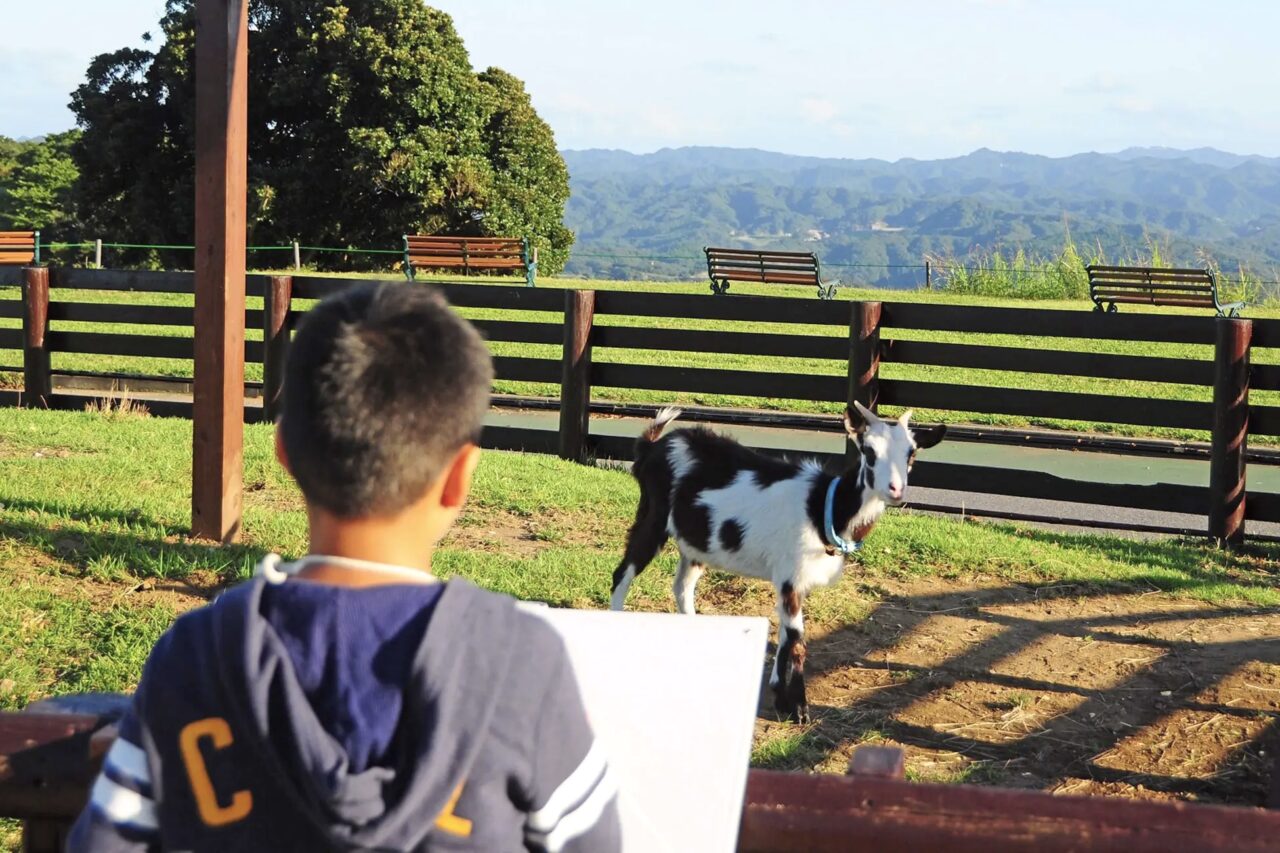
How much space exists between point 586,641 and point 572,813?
402 millimetres

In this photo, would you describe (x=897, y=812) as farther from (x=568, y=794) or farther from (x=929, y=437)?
(x=929, y=437)

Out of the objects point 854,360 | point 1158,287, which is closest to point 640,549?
point 854,360

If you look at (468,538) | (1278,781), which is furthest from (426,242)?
(1278,781)

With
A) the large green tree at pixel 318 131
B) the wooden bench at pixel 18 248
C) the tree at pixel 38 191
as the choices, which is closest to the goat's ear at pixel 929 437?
the wooden bench at pixel 18 248

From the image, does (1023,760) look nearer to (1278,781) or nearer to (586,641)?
(1278,781)

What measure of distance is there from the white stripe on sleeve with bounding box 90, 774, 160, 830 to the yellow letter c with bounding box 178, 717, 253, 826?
81mm

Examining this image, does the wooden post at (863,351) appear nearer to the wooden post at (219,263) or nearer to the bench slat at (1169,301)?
the wooden post at (219,263)

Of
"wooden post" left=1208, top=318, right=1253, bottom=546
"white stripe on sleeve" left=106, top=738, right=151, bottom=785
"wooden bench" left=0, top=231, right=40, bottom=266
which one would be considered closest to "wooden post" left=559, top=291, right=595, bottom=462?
"wooden post" left=1208, top=318, right=1253, bottom=546

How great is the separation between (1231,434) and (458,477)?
860 centimetres

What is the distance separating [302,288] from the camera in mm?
11828

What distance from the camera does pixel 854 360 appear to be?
33.3 feet

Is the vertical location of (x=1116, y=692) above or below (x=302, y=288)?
below

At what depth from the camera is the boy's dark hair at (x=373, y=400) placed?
1605 millimetres

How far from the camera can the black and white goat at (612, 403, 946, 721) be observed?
5758 millimetres
